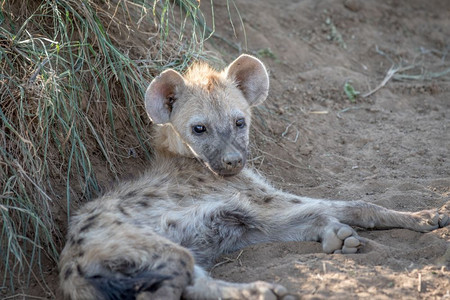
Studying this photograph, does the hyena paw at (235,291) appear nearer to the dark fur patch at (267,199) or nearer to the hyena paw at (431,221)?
the dark fur patch at (267,199)

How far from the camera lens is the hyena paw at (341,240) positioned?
2.86 m

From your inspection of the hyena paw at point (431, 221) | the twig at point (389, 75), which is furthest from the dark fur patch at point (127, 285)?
the twig at point (389, 75)

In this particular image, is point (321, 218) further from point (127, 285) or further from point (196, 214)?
point (127, 285)

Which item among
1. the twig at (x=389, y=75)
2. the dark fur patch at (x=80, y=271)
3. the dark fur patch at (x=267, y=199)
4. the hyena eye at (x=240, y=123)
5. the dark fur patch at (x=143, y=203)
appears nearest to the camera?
the dark fur patch at (x=80, y=271)

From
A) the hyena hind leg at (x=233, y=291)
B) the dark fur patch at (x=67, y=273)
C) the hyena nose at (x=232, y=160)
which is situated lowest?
the hyena hind leg at (x=233, y=291)

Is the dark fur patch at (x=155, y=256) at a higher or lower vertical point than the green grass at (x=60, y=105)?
lower

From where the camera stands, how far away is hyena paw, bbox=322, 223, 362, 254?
112 inches

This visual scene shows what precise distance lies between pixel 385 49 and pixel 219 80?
8.67 feet

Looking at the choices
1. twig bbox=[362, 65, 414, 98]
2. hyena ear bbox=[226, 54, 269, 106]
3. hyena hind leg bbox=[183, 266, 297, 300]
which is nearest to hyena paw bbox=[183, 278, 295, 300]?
hyena hind leg bbox=[183, 266, 297, 300]

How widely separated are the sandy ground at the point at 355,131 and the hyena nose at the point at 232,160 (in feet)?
1.46

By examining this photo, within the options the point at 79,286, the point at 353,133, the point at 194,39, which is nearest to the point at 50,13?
the point at 194,39

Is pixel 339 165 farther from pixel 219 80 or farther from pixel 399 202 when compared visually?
pixel 219 80

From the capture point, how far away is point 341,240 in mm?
2908

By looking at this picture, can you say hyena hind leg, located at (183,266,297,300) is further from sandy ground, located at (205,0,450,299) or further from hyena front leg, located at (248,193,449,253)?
hyena front leg, located at (248,193,449,253)
